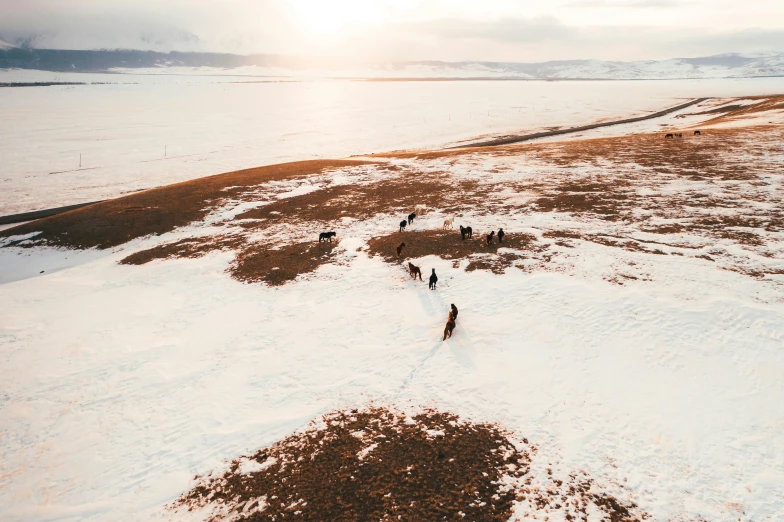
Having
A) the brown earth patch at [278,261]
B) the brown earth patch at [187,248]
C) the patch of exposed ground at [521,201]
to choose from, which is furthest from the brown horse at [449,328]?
the brown earth patch at [187,248]

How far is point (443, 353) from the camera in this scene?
56.1ft

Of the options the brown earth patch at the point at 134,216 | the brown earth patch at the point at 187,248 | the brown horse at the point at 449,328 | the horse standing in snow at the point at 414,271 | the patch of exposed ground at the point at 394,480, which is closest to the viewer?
the patch of exposed ground at the point at 394,480

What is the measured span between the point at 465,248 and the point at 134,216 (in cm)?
3112

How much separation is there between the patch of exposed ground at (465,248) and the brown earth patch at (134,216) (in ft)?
66.2

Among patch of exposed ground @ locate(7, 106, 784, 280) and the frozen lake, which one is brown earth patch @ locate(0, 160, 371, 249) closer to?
patch of exposed ground @ locate(7, 106, 784, 280)

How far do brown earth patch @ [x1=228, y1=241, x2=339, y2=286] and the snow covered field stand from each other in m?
0.76

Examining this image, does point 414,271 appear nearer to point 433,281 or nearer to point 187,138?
point 433,281

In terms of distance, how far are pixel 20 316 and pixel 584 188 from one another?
42160 millimetres

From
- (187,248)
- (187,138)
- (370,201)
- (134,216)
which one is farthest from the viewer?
(187,138)

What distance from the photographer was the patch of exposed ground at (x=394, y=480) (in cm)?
1061

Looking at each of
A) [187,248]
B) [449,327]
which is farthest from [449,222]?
[187,248]

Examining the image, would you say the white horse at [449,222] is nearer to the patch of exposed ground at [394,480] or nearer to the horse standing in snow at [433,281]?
the horse standing in snow at [433,281]

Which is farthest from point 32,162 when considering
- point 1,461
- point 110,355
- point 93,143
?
point 1,461

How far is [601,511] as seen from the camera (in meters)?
10.4
